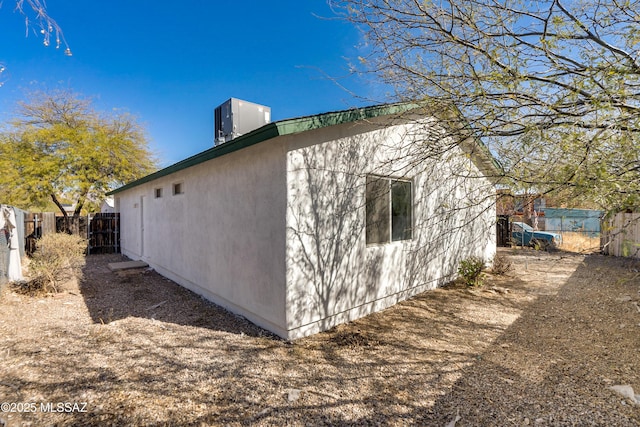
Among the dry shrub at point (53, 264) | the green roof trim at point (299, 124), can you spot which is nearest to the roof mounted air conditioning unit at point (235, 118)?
the green roof trim at point (299, 124)

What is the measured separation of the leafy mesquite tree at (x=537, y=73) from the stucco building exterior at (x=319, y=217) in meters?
0.65

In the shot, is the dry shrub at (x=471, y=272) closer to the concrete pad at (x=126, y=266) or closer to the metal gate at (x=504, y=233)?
the metal gate at (x=504, y=233)

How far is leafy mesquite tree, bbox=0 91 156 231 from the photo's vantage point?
13.8m

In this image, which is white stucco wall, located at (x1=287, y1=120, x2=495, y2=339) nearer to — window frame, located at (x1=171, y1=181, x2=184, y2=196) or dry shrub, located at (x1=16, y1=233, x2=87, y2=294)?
window frame, located at (x1=171, y1=181, x2=184, y2=196)

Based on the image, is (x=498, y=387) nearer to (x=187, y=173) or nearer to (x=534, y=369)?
(x=534, y=369)

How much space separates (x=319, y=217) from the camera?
4121 mm

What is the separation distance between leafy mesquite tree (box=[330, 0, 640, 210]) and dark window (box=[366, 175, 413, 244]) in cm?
169

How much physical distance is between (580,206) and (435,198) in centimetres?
285

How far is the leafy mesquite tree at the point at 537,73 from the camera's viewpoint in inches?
103

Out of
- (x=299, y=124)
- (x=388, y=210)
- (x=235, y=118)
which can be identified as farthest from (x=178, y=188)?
(x=388, y=210)

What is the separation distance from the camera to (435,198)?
644cm

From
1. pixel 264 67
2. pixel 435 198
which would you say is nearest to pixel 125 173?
pixel 264 67

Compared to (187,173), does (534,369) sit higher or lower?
lower

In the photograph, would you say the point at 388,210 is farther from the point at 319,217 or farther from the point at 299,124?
the point at 299,124
